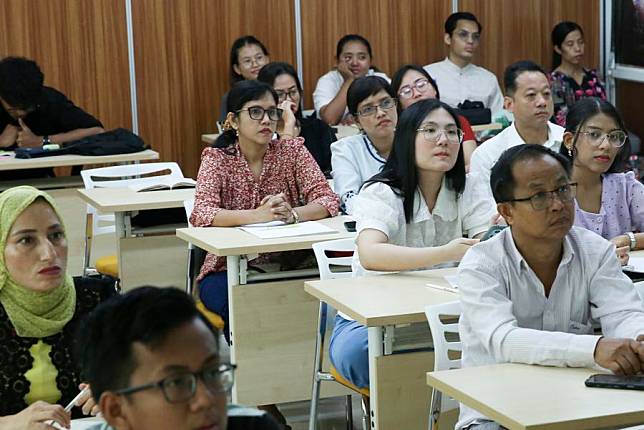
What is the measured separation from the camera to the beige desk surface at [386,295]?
3135 mm

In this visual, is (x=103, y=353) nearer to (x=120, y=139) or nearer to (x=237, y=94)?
(x=237, y=94)

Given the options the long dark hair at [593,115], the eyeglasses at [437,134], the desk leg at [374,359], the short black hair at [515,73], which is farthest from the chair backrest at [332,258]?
the short black hair at [515,73]

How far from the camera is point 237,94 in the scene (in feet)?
16.0

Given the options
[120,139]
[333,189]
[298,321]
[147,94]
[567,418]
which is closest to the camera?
[567,418]

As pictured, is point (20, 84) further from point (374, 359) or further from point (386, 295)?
point (374, 359)

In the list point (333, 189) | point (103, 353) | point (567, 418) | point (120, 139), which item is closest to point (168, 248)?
point (333, 189)

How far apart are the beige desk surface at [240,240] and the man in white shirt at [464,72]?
4.45 meters

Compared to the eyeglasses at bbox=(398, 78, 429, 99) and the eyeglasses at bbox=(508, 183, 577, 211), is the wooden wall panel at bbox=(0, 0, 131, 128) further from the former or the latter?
the eyeglasses at bbox=(508, 183, 577, 211)

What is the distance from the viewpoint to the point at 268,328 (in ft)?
13.9

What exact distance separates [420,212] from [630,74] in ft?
19.5

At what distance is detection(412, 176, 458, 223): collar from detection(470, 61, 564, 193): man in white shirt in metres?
1.07

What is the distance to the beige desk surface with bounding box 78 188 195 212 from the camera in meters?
5.11

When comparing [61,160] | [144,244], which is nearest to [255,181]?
[144,244]

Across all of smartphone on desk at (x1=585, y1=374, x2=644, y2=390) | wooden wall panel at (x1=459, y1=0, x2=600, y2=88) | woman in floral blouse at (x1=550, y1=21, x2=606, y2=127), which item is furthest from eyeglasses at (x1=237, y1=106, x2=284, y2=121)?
wooden wall panel at (x1=459, y1=0, x2=600, y2=88)
